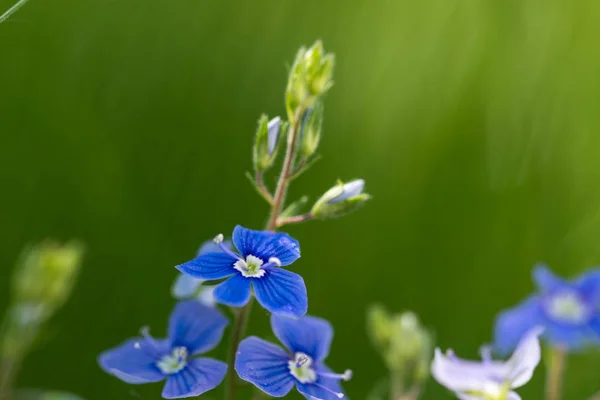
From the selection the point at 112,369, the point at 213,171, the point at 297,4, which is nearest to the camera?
the point at 112,369

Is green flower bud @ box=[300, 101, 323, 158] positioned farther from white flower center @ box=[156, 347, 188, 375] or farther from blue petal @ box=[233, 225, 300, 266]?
white flower center @ box=[156, 347, 188, 375]


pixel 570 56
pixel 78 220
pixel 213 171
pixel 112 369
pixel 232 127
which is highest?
pixel 570 56

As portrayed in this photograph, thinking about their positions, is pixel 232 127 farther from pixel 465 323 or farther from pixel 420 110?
pixel 465 323

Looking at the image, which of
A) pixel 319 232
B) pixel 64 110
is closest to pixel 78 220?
pixel 64 110

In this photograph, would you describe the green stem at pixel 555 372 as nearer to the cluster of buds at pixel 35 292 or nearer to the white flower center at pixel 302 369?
the white flower center at pixel 302 369

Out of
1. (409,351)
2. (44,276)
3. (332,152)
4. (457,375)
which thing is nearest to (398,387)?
(409,351)

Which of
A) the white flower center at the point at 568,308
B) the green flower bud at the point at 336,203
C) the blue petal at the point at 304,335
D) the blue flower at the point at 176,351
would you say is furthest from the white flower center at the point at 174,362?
the white flower center at the point at 568,308
